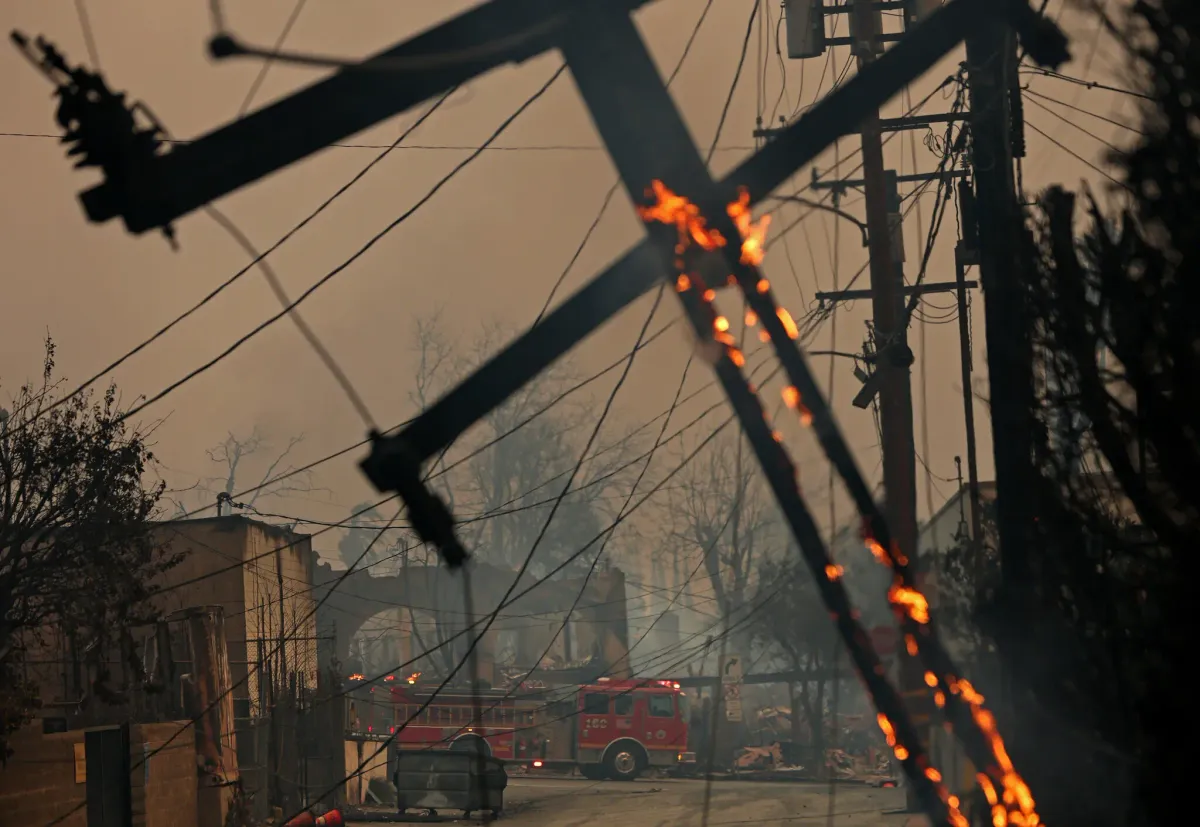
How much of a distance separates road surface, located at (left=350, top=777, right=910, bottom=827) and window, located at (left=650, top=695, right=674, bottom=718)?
6.22 feet

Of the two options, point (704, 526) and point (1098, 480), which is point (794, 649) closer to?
point (704, 526)

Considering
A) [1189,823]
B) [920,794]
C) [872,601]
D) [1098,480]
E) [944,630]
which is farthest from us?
[872,601]

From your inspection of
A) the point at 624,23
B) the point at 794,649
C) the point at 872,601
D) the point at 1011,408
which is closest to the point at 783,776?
the point at 794,649

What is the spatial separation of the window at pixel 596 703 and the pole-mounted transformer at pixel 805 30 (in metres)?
24.8

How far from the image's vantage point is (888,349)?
16188mm

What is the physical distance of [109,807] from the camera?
19078mm

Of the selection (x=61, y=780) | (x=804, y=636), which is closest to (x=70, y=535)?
(x=61, y=780)

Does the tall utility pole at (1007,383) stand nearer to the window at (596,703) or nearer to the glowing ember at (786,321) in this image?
the glowing ember at (786,321)

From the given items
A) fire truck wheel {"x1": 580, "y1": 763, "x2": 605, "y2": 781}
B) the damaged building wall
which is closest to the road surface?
fire truck wheel {"x1": 580, "y1": 763, "x2": 605, "y2": 781}

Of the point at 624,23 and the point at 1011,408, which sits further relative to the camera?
the point at 1011,408

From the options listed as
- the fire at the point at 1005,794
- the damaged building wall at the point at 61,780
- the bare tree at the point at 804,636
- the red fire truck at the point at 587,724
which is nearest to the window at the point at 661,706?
the red fire truck at the point at 587,724

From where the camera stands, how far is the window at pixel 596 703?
40875 millimetres

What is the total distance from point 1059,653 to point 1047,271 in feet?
8.93

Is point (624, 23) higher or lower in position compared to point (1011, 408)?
higher
